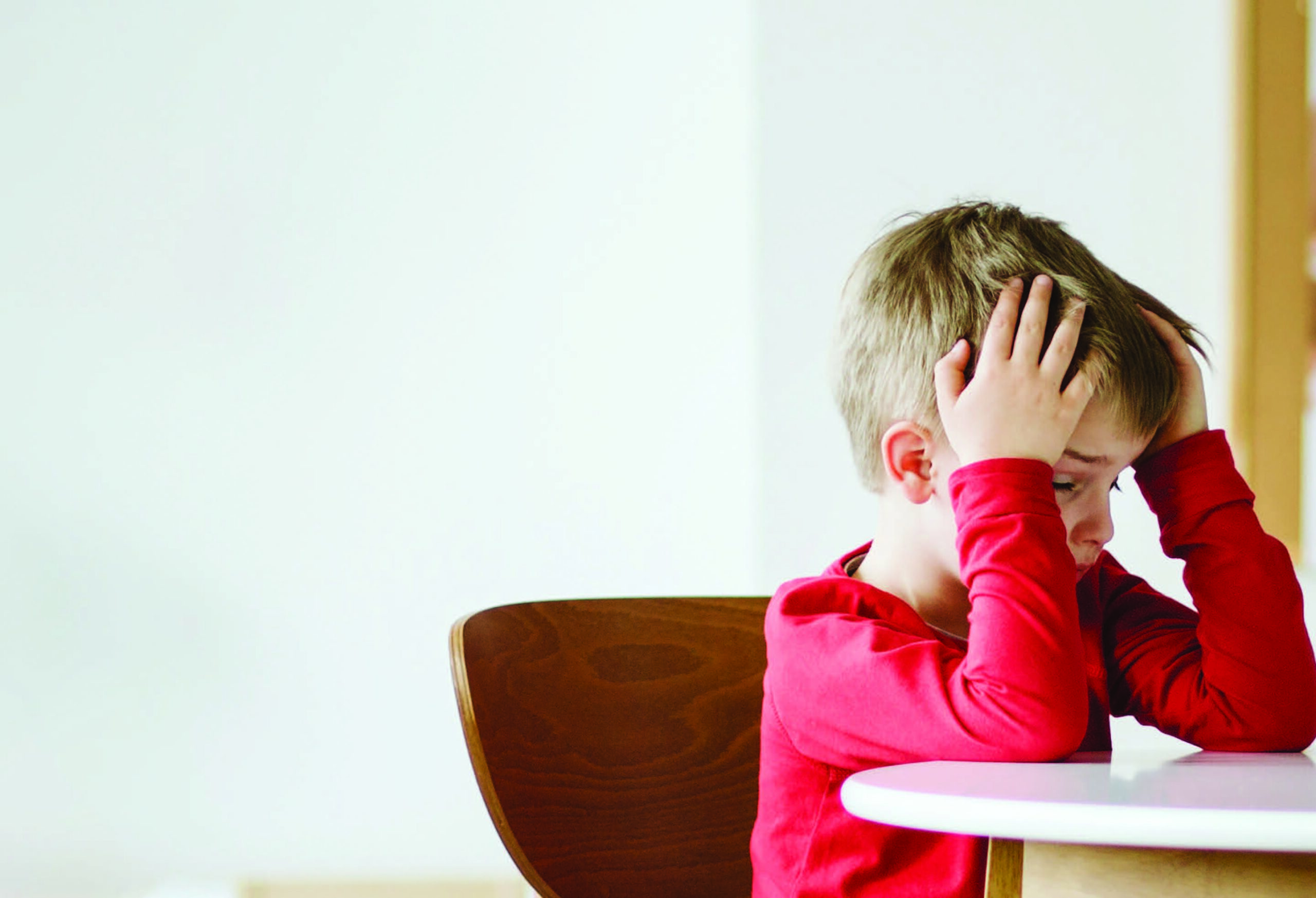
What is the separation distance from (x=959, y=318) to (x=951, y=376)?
5cm

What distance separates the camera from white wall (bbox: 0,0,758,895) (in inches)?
94.3

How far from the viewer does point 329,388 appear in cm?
243

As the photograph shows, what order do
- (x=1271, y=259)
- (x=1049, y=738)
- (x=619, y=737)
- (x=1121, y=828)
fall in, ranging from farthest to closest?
(x=1271, y=259) < (x=619, y=737) < (x=1049, y=738) < (x=1121, y=828)

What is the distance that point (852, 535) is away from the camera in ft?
6.64

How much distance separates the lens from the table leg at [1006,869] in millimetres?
561

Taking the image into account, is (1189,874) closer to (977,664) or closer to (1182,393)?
(977,664)

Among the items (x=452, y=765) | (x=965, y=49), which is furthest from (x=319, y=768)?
(x=965, y=49)

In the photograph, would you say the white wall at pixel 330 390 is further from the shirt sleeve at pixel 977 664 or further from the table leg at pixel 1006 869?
the table leg at pixel 1006 869

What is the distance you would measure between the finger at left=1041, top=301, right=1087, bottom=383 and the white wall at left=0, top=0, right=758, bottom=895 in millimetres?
1520

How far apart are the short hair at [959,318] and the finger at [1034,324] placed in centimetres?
2

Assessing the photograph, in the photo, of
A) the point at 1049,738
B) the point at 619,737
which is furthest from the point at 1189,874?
the point at 619,737

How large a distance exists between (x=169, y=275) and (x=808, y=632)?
195 centimetres

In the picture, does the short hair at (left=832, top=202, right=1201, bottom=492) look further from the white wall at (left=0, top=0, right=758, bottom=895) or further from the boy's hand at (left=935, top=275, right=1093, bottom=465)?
the white wall at (left=0, top=0, right=758, bottom=895)

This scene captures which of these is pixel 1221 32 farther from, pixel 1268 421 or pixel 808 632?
pixel 808 632
